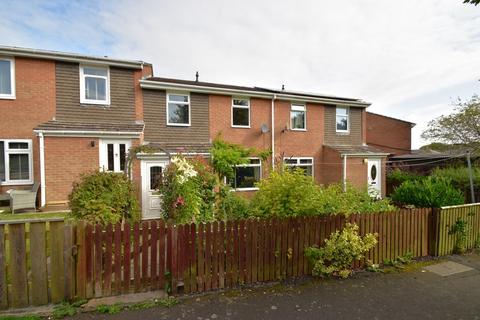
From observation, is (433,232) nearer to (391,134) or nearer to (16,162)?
(16,162)

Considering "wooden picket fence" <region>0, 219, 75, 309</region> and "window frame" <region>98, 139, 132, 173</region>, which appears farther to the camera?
"window frame" <region>98, 139, 132, 173</region>

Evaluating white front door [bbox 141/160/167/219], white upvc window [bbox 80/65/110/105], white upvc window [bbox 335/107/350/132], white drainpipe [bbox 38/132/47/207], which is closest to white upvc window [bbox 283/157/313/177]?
white upvc window [bbox 335/107/350/132]

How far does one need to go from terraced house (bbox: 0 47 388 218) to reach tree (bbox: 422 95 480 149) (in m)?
6.46

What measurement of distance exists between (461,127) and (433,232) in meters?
15.6

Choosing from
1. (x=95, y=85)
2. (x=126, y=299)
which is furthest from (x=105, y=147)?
(x=126, y=299)

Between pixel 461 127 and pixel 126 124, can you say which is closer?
pixel 126 124

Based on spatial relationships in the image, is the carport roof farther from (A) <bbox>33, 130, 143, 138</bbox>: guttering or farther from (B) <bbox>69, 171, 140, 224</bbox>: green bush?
(B) <bbox>69, 171, 140, 224</bbox>: green bush

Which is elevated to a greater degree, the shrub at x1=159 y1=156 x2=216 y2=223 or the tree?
the tree

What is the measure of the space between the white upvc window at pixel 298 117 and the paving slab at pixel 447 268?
10487mm

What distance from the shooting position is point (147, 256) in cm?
395

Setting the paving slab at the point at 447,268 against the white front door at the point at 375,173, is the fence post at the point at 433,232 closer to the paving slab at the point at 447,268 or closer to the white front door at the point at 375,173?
the paving slab at the point at 447,268

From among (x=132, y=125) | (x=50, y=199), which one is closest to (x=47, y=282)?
(x=50, y=199)

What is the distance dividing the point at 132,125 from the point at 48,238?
27.7 feet

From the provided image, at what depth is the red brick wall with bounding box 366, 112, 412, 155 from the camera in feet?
85.2
